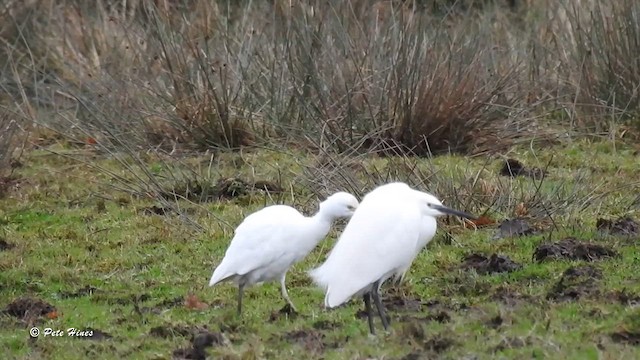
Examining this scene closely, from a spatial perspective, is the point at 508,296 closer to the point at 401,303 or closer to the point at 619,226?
the point at 401,303

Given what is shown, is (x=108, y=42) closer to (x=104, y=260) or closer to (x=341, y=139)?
(x=341, y=139)

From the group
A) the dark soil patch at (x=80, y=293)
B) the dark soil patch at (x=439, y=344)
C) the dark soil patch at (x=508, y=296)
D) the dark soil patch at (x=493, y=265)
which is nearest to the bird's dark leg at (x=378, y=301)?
the dark soil patch at (x=439, y=344)

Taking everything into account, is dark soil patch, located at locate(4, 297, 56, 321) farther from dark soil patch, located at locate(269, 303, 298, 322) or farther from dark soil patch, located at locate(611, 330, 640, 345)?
dark soil patch, located at locate(611, 330, 640, 345)

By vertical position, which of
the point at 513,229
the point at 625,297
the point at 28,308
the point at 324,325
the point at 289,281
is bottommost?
the point at 513,229

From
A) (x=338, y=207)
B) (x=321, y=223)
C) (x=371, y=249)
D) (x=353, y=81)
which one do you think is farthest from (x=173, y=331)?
(x=353, y=81)

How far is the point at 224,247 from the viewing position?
829cm

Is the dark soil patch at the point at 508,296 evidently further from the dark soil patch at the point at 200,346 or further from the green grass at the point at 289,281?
the dark soil patch at the point at 200,346

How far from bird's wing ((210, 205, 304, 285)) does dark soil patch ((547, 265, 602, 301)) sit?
1.41m

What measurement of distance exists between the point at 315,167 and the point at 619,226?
7.00 ft

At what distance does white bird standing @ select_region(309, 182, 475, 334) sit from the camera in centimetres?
573

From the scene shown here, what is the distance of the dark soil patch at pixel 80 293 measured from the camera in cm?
736

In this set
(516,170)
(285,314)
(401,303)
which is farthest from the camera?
(516,170)

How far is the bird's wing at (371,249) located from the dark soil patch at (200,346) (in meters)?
0.54

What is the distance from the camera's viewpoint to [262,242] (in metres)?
6.28
